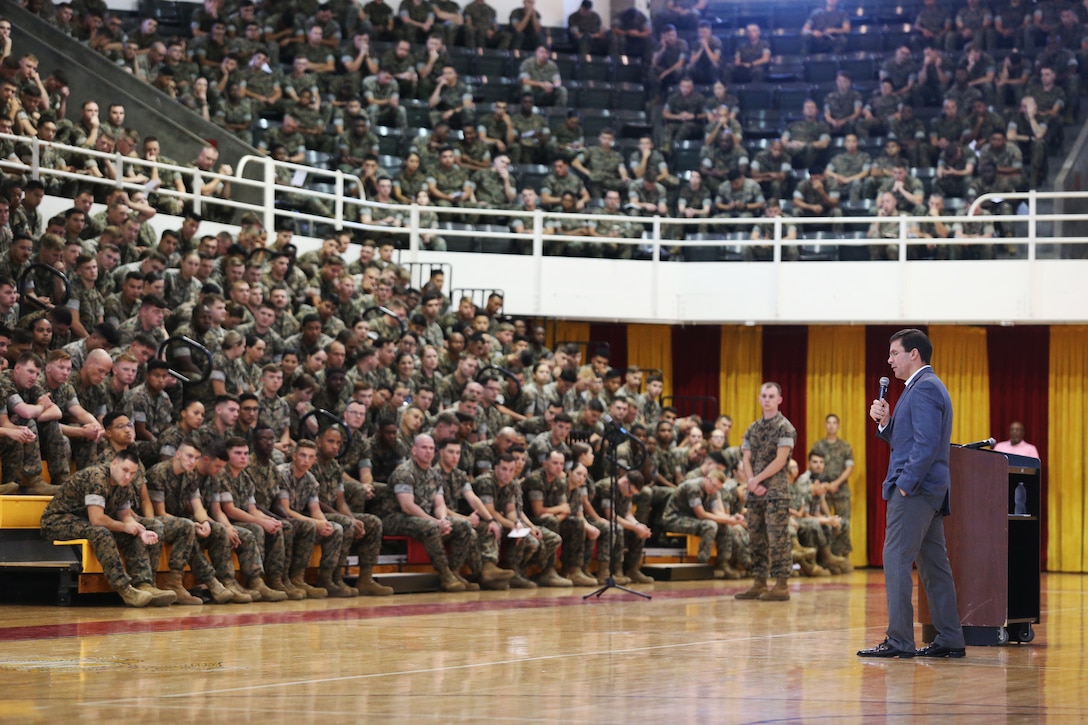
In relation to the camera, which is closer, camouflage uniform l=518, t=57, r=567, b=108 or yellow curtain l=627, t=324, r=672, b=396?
yellow curtain l=627, t=324, r=672, b=396

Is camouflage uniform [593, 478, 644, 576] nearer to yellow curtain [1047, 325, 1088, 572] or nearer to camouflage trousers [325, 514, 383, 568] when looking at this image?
camouflage trousers [325, 514, 383, 568]

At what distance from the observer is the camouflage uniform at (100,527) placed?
396 inches

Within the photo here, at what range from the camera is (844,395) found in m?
19.5

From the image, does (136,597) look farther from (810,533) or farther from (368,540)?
(810,533)

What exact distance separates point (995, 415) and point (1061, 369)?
0.94m

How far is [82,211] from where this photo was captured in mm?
12766

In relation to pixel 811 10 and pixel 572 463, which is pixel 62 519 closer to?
pixel 572 463

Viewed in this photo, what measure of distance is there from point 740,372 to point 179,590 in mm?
10885

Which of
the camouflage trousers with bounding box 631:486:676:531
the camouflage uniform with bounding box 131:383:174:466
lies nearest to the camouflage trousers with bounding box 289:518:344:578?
the camouflage uniform with bounding box 131:383:174:466

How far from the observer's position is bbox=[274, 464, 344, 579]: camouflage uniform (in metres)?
11.5

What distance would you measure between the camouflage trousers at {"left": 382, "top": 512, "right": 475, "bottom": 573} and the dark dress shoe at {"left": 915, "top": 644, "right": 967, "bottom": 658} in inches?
217

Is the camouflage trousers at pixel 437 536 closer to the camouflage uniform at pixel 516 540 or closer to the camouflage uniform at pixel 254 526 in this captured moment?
the camouflage uniform at pixel 516 540

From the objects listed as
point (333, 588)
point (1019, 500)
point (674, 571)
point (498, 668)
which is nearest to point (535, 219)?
point (674, 571)

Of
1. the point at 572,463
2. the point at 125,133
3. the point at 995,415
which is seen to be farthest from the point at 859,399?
the point at 125,133
